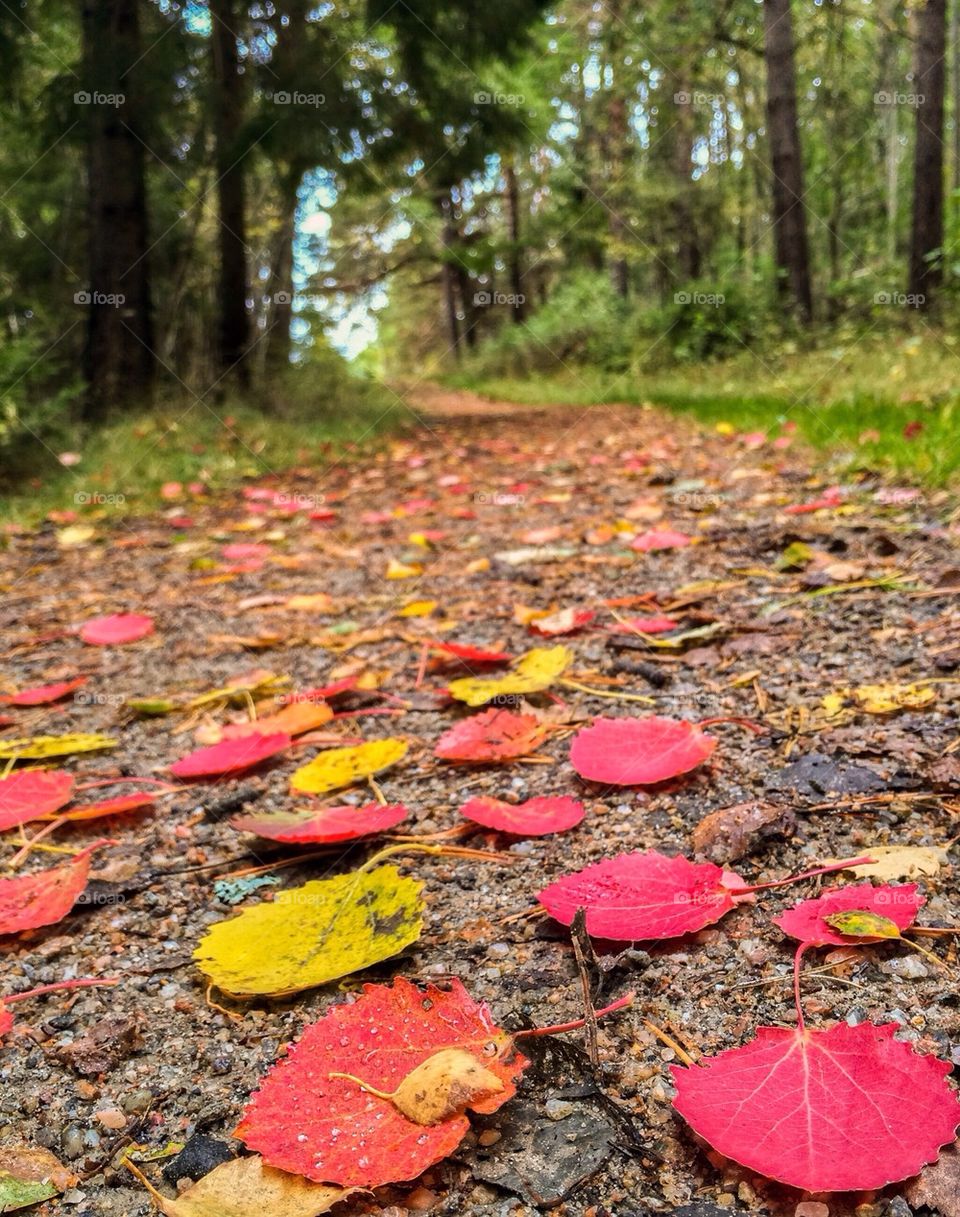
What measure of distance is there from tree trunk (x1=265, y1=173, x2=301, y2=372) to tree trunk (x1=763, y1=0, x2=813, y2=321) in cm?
466

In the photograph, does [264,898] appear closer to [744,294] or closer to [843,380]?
[843,380]

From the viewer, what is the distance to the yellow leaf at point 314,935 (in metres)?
0.85

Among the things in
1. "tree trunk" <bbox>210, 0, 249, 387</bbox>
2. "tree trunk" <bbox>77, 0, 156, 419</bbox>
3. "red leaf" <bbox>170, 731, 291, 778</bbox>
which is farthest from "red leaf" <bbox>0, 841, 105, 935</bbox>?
"tree trunk" <bbox>210, 0, 249, 387</bbox>

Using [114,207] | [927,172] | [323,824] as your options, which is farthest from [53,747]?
[927,172]

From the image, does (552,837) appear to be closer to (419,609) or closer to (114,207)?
(419,609)

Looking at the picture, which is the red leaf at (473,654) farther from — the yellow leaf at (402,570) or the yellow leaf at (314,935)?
the yellow leaf at (402,570)

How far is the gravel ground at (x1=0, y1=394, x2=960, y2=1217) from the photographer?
69 centimetres

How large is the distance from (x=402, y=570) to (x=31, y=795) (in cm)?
160

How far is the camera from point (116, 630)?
8.28 ft

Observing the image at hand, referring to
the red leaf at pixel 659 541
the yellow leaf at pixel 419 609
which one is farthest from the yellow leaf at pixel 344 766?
the red leaf at pixel 659 541

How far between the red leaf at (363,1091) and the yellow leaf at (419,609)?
1648mm

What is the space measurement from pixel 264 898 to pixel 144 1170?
1.41ft

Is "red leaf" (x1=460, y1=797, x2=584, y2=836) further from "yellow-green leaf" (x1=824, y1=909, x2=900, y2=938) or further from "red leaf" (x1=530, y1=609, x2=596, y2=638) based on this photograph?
"red leaf" (x1=530, y1=609, x2=596, y2=638)

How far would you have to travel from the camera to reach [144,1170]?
0.69 metres
